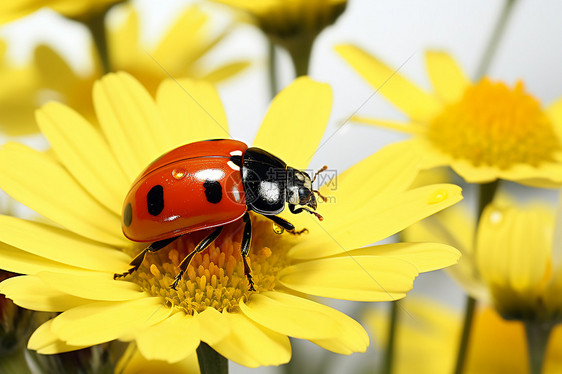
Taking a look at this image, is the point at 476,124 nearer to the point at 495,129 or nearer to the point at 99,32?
the point at 495,129

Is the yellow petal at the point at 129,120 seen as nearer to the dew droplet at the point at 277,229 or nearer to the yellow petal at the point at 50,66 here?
the dew droplet at the point at 277,229

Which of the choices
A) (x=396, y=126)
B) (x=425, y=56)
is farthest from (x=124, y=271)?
(x=425, y=56)

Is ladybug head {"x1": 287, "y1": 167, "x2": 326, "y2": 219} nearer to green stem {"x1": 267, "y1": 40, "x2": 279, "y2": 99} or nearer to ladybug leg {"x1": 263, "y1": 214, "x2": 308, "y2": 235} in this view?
ladybug leg {"x1": 263, "y1": 214, "x2": 308, "y2": 235}

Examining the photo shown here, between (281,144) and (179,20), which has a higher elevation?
(179,20)

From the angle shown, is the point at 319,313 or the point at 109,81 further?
the point at 109,81

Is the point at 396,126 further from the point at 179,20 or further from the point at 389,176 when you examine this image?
the point at 179,20

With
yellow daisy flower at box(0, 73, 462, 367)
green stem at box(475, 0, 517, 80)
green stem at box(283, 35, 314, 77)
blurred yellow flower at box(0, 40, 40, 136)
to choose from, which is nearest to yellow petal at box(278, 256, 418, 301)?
yellow daisy flower at box(0, 73, 462, 367)

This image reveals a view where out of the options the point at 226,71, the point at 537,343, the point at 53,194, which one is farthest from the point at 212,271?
the point at 226,71
